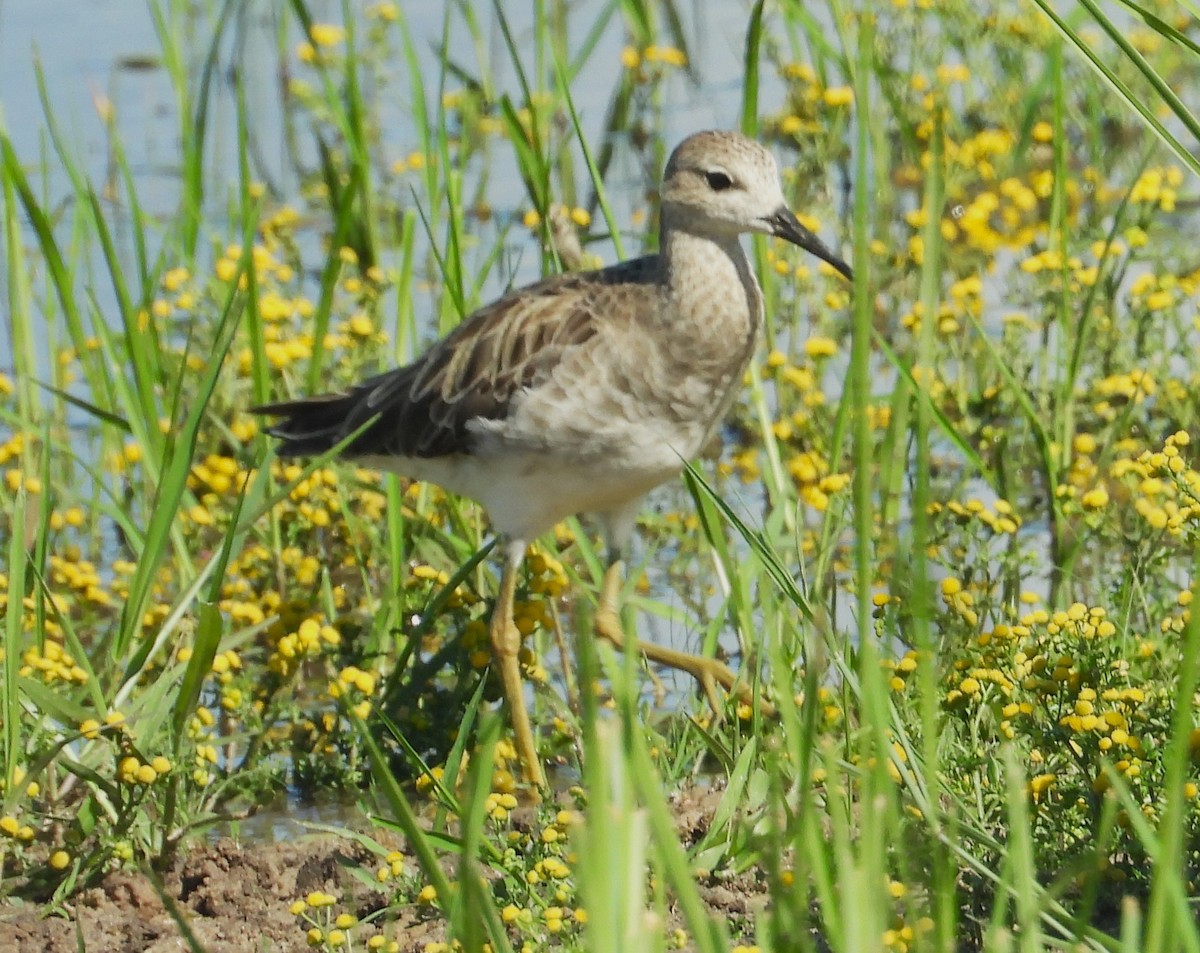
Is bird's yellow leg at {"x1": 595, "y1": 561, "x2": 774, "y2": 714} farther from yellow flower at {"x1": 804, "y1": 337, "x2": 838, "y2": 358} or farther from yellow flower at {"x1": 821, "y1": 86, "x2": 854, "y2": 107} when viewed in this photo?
yellow flower at {"x1": 821, "y1": 86, "x2": 854, "y2": 107}

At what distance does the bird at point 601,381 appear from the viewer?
5.25 metres

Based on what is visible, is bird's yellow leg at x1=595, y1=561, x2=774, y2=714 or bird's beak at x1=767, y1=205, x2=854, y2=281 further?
bird's beak at x1=767, y1=205, x2=854, y2=281

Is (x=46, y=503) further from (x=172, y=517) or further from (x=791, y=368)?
(x=791, y=368)

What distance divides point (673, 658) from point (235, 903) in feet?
5.11

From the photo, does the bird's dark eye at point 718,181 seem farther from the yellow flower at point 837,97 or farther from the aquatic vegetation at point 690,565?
the yellow flower at point 837,97

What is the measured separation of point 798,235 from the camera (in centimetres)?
534

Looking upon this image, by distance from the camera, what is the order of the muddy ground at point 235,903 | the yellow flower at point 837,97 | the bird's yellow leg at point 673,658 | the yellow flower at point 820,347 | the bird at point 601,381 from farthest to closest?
1. the yellow flower at point 837,97
2. the yellow flower at point 820,347
3. the bird at point 601,381
4. the bird's yellow leg at point 673,658
5. the muddy ground at point 235,903

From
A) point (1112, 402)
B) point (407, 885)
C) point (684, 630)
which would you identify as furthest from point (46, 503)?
point (1112, 402)

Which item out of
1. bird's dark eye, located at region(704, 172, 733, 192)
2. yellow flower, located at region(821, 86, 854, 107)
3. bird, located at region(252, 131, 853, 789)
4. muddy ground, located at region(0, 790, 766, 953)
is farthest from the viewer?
yellow flower, located at region(821, 86, 854, 107)

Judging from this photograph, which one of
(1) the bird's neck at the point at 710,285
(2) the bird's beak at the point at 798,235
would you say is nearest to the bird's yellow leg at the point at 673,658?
(1) the bird's neck at the point at 710,285

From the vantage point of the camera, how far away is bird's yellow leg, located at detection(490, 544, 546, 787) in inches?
202

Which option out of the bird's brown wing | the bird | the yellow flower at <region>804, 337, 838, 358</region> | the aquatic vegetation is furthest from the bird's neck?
the yellow flower at <region>804, 337, 838, 358</region>

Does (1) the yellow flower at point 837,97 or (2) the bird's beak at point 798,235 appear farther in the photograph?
(1) the yellow flower at point 837,97

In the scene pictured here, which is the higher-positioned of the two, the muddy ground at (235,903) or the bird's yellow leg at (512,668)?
the bird's yellow leg at (512,668)
